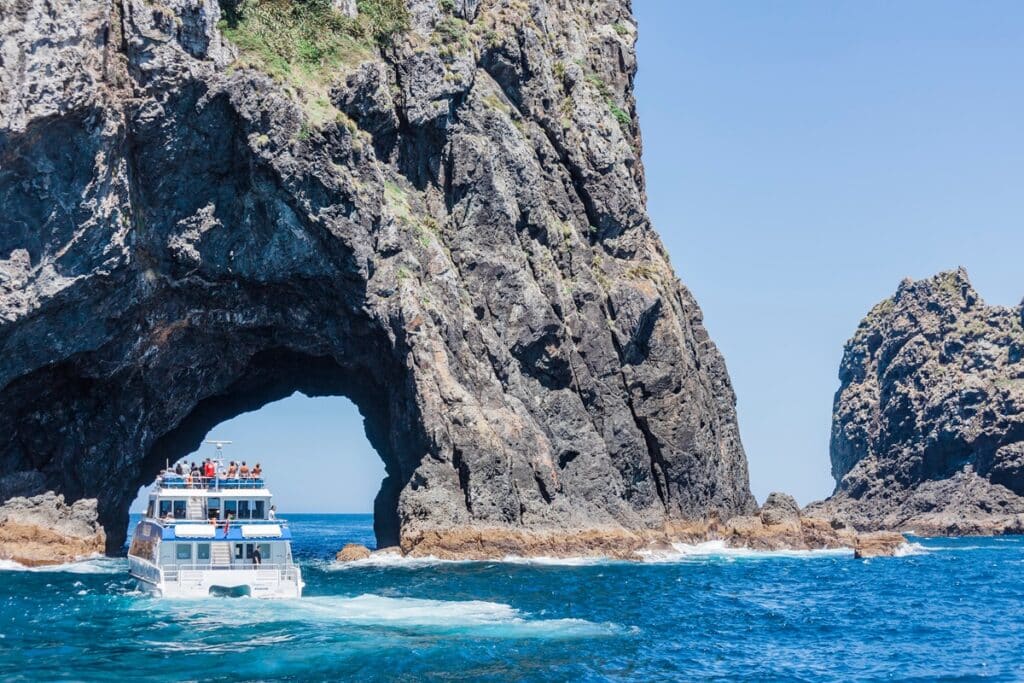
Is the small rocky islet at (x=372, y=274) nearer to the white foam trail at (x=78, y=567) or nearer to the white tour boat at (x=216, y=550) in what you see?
the white foam trail at (x=78, y=567)

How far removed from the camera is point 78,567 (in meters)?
57.1

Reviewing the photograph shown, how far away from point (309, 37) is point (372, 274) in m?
14.5

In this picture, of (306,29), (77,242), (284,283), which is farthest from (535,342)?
(77,242)

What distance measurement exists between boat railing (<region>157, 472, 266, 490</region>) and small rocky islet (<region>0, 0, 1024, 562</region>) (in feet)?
41.0

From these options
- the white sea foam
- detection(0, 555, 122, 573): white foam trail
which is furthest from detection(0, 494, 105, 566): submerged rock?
the white sea foam

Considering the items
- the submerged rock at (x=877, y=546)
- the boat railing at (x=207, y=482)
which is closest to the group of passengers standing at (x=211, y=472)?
the boat railing at (x=207, y=482)

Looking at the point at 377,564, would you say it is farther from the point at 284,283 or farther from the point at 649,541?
the point at 649,541

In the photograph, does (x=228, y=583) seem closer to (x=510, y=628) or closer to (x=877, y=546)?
(x=510, y=628)

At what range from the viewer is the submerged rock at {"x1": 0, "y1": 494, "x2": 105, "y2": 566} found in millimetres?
58156

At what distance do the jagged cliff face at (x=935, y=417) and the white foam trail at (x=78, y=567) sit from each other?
10565 cm

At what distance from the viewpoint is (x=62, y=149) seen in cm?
5341

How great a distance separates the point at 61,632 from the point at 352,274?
30.8 metres

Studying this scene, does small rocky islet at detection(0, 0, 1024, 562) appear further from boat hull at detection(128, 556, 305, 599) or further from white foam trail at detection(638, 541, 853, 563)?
boat hull at detection(128, 556, 305, 599)

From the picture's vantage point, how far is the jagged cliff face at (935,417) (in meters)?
139
